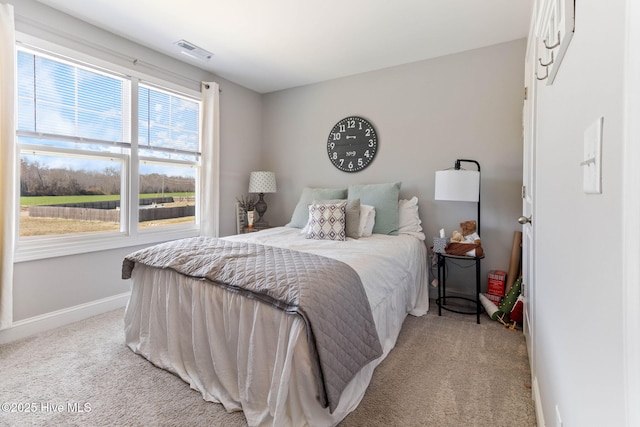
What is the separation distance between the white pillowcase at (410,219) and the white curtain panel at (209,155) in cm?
217

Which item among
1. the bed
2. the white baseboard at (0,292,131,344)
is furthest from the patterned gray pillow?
the white baseboard at (0,292,131,344)

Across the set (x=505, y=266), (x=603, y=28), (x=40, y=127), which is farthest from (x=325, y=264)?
(x=40, y=127)

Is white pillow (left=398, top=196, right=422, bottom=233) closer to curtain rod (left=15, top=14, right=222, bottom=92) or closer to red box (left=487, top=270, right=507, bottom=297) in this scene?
red box (left=487, top=270, right=507, bottom=297)

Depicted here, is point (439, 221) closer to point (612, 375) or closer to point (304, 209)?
point (304, 209)

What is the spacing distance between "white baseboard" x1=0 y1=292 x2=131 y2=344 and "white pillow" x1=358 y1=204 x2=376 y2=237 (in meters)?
2.42

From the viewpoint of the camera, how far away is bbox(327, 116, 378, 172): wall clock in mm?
3502

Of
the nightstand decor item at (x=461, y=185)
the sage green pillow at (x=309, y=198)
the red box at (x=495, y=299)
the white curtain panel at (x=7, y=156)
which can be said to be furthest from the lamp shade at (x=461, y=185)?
the white curtain panel at (x=7, y=156)

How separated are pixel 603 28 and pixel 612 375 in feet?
1.92

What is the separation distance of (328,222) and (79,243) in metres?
2.20

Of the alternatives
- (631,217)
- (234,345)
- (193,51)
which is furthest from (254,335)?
(193,51)

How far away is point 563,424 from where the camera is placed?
2.82 feet

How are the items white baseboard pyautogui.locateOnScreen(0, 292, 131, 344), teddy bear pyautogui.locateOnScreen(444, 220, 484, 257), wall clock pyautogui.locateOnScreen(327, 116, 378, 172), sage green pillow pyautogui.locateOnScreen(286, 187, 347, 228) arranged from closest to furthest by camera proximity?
white baseboard pyautogui.locateOnScreen(0, 292, 131, 344) < teddy bear pyautogui.locateOnScreen(444, 220, 484, 257) < sage green pillow pyautogui.locateOnScreen(286, 187, 347, 228) < wall clock pyautogui.locateOnScreen(327, 116, 378, 172)

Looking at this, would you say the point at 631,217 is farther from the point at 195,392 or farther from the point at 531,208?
the point at 195,392

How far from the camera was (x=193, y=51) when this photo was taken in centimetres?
304
